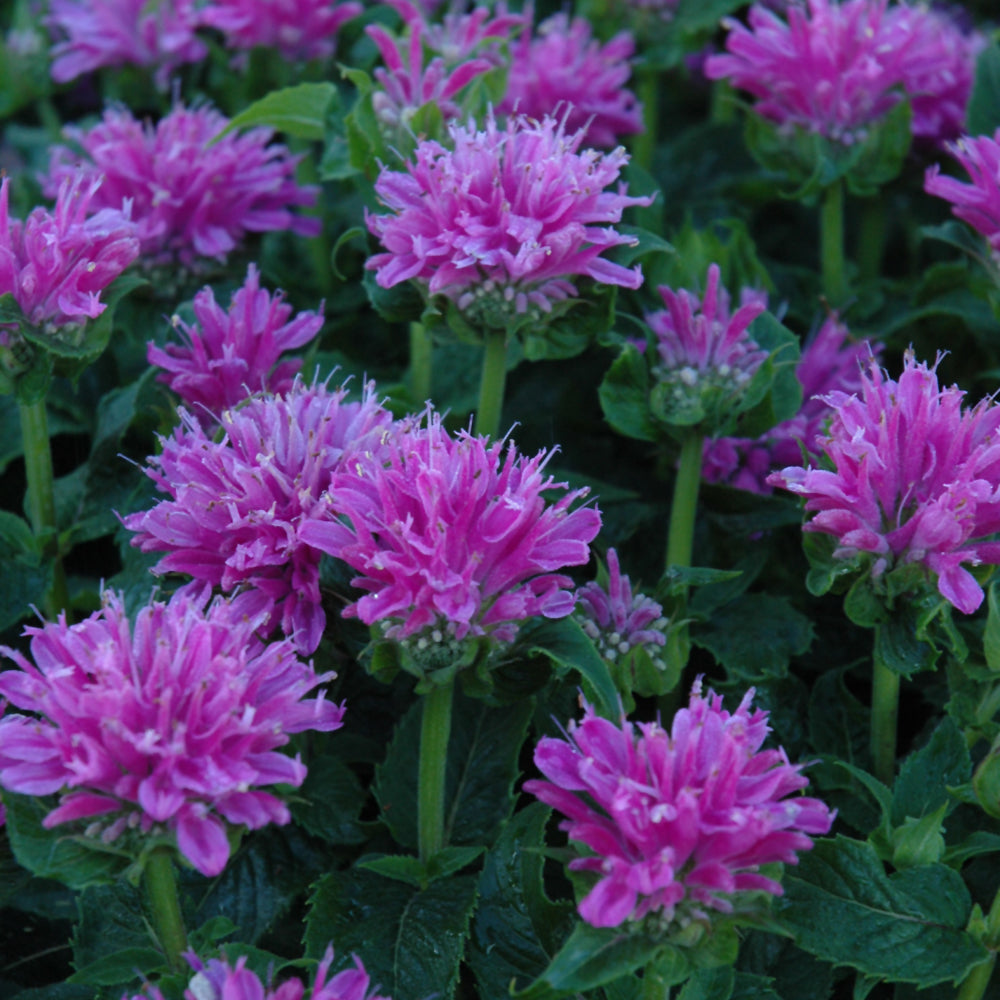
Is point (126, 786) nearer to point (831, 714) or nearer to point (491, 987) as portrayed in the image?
point (491, 987)

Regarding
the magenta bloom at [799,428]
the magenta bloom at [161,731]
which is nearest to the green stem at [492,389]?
the magenta bloom at [799,428]

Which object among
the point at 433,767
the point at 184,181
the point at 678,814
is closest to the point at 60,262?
the point at 184,181

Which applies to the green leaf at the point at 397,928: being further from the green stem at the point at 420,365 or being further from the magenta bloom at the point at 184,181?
the magenta bloom at the point at 184,181

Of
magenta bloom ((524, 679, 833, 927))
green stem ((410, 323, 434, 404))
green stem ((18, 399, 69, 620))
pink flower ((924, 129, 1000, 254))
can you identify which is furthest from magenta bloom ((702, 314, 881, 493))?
green stem ((18, 399, 69, 620))

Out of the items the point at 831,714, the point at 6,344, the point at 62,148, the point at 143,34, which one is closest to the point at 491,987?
the point at 831,714

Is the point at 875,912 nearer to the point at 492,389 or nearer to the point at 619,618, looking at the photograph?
the point at 619,618
